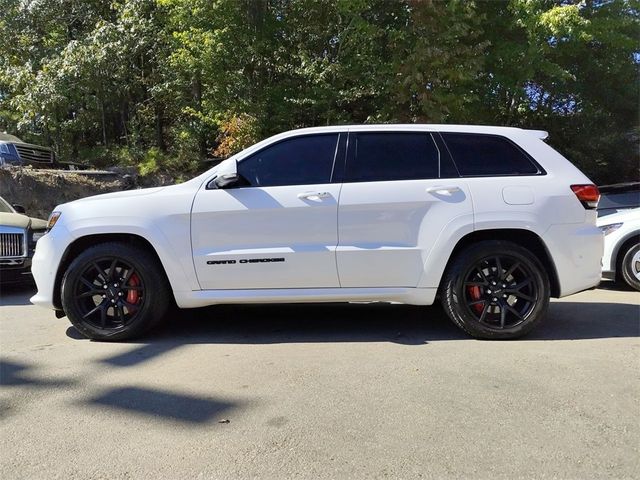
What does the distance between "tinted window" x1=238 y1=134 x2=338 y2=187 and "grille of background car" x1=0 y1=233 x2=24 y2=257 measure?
4480 millimetres

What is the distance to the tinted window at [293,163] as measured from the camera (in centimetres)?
496

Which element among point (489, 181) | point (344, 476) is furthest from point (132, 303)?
point (489, 181)

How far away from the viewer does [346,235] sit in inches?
191

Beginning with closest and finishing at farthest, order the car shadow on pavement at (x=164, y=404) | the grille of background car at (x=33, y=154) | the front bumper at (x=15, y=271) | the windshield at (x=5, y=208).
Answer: the car shadow on pavement at (x=164, y=404), the front bumper at (x=15, y=271), the windshield at (x=5, y=208), the grille of background car at (x=33, y=154)

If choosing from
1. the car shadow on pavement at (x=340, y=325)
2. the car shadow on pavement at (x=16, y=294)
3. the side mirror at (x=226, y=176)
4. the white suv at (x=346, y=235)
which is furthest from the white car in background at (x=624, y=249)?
the car shadow on pavement at (x=16, y=294)

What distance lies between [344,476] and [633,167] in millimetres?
18168

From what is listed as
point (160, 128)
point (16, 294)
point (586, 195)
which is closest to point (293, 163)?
point (586, 195)

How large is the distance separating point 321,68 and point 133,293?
10728 millimetres

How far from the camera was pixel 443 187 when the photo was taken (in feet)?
16.0

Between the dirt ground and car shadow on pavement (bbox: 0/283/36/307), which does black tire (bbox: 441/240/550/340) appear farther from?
the dirt ground

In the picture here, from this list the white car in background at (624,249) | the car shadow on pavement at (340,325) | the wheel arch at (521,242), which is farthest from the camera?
the white car in background at (624,249)

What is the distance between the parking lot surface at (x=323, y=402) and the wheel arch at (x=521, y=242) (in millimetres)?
578

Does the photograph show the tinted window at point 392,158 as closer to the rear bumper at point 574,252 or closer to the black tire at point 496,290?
the black tire at point 496,290

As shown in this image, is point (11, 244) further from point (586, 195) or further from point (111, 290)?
point (586, 195)
